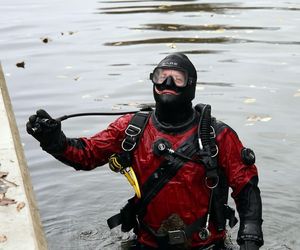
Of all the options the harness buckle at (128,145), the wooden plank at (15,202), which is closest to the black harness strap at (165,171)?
the harness buckle at (128,145)

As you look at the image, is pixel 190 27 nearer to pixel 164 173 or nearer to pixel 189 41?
pixel 189 41

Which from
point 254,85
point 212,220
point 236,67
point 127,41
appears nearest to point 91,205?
point 212,220

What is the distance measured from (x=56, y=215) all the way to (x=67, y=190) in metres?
0.65

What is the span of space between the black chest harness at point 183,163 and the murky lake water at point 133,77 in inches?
61.5

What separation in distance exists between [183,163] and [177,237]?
1.84 feet

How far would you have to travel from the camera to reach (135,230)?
575 centimetres

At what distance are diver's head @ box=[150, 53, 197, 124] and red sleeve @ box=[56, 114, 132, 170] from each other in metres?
0.37

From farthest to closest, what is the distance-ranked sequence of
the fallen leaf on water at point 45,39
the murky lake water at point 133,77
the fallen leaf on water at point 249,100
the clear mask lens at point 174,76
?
1. the fallen leaf on water at point 45,39
2. the fallen leaf on water at point 249,100
3. the murky lake water at point 133,77
4. the clear mask lens at point 174,76

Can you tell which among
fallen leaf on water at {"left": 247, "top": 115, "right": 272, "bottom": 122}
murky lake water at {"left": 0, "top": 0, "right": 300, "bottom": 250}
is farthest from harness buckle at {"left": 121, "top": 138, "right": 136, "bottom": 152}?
fallen leaf on water at {"left": 247, "top": 115, "right": 272, "bottom": 122}

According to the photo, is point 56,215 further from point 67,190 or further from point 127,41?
point 127,41

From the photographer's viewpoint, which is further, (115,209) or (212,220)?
(115,209)

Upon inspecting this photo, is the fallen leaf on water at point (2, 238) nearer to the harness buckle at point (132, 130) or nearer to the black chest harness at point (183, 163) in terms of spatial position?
the black chest harness at point (183, 163)

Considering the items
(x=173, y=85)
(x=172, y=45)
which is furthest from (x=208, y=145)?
(x=172, y=45)

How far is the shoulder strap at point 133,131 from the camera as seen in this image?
5219 millimetres
